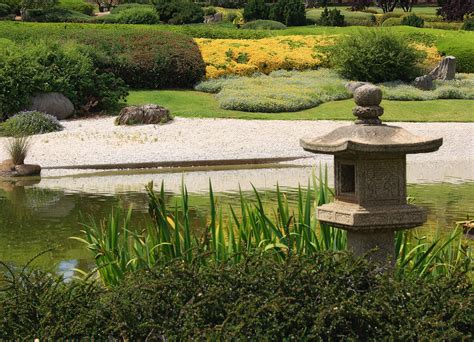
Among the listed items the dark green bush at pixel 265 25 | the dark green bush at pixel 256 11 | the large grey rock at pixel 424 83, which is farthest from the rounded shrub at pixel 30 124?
the dark green bush at pixel 256 11

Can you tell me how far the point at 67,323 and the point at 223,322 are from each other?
0.99 m

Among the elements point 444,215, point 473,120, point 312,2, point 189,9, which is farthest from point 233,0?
point 444,215

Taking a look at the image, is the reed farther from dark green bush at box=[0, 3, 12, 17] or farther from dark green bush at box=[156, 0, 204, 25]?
dark green bush at box=[0, 3, 12, 17]

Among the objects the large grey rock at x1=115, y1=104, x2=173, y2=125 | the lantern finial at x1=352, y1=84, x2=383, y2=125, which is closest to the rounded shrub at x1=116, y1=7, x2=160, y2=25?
the large grey rock at x1=115, y1=104, x2=173, y2=125

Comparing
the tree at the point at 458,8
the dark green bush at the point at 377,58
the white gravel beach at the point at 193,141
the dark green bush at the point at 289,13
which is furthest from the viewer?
the tree at the point at 458,8

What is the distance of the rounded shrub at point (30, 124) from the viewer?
22.8 metres

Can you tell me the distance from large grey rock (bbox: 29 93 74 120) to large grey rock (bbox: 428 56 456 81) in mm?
10997

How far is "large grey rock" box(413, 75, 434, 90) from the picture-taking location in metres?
29.1

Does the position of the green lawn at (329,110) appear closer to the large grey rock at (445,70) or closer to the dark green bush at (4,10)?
the large grey rock at (445,70)

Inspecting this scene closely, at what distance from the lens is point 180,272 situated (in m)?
6.90

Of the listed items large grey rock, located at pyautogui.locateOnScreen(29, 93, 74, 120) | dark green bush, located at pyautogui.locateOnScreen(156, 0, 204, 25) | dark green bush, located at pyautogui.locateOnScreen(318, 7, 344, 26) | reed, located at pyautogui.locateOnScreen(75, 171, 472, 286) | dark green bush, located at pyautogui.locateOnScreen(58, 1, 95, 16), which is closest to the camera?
reed, located at pyautogui.locateOnScreen(75, 171, 472, 286)

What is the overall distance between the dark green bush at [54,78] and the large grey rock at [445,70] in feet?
31.3

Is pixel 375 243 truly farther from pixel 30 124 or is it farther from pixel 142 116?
pixel 142 116

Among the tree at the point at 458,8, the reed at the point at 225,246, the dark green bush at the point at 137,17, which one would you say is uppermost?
the reed at the point at 225,246
